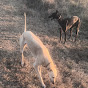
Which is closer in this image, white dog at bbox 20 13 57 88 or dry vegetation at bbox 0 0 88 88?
white dog at bbox 20 13 57 88

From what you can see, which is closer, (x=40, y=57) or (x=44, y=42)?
(x=40, y=57)

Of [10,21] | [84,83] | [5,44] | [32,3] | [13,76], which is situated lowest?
[84,83]

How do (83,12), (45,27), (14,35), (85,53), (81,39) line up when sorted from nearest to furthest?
(85,53), (14,35), (81,39), (45,27), (83,12)

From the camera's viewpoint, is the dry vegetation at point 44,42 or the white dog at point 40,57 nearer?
the white dog at point 40,57

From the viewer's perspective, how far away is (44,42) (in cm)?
671

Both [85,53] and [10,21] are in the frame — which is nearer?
[85,53]

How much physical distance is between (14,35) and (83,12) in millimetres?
6006

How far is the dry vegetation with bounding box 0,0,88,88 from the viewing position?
14.0ft

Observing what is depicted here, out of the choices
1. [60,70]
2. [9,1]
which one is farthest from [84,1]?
[60,70]

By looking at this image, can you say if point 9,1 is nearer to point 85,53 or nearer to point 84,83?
point 85,53

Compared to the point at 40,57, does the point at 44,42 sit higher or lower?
lower

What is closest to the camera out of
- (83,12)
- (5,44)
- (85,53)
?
(5,44)

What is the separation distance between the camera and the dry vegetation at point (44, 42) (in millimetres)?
4266

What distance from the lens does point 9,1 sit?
11516mm
